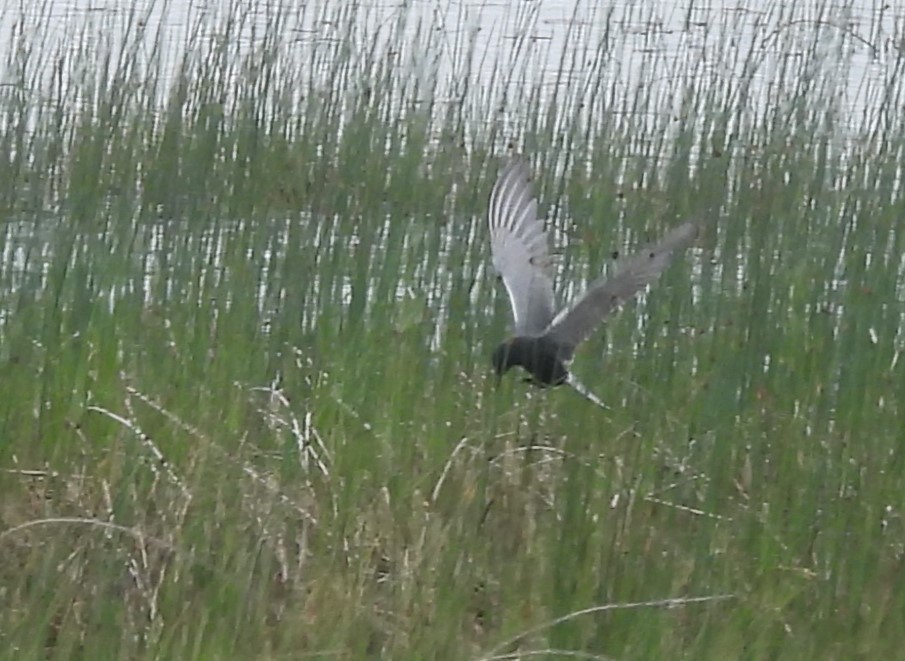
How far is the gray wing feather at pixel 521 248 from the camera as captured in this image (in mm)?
2797

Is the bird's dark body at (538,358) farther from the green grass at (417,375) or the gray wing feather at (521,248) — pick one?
the green grass at (417,375)

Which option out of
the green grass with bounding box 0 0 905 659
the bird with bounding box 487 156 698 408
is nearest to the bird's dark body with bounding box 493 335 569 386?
the bird with bounding box 487 156 698 408

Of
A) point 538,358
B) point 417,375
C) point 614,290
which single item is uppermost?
Result: point 614,290

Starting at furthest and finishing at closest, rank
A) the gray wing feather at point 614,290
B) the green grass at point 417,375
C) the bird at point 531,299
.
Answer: the green grass at point 417,375
the bird at point 531,299
the gray wing feather at point 614,290

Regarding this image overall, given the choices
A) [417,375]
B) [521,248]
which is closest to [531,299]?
[521,248]

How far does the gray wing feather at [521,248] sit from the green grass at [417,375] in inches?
11.0

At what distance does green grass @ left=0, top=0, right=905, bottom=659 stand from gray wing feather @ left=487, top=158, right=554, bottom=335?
28 centimetres

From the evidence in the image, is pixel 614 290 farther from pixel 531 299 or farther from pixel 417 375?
pixel 417 375

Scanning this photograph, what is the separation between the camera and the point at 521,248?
9.29 feet

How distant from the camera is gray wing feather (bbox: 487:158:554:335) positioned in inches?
110

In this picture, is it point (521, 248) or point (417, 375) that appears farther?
point (417, 375)

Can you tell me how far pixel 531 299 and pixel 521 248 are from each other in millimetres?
87

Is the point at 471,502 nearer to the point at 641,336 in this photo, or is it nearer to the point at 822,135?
the point at 641,336

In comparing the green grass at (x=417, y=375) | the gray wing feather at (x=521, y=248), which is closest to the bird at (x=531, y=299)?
the gray wing feather at (x=521, y=248)
